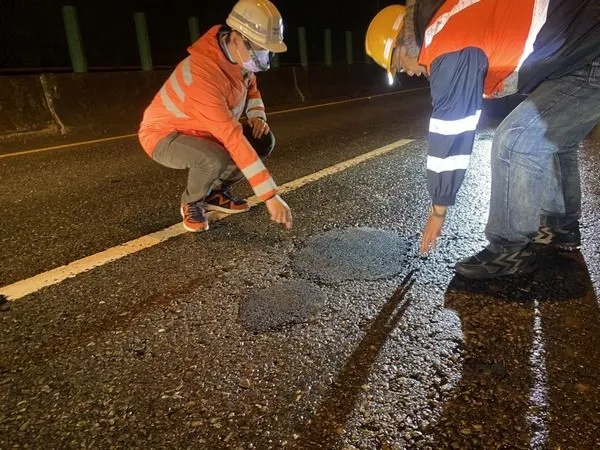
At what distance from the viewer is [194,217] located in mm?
3043

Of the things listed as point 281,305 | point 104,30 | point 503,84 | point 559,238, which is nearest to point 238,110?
point 281,305

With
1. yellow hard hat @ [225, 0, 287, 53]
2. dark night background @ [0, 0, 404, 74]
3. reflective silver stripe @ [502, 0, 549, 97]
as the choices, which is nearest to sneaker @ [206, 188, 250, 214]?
yellow hard hat @ [225, 0, 287, 53]

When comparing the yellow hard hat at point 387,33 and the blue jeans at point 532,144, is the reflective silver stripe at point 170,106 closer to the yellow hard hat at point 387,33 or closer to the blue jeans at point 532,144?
the yellow hard hat at point 387,33

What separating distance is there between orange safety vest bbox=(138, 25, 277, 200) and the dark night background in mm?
7189

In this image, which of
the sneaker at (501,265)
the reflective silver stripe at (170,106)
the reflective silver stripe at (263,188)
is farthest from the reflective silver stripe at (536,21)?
the reflective silver stripe at (170,106)

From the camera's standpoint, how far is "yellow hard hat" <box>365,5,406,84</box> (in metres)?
2.01

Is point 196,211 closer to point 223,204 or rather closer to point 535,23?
point 223,204

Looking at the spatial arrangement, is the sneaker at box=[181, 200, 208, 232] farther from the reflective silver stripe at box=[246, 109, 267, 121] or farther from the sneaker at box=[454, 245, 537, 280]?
the sneaker at box=[454, 245, 537, 280]

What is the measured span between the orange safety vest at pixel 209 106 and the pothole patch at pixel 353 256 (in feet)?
1.46

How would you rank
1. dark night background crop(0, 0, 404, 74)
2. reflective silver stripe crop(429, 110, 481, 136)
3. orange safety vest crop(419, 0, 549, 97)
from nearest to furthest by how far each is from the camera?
orange safety vest crop(419, 0, 549, 97)
reflective silver stripe crop(429, 110, 481, 136)
dark night background crop(0, 0, 404, 74)

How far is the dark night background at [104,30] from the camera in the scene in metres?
11.0

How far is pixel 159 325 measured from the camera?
78.0 inches

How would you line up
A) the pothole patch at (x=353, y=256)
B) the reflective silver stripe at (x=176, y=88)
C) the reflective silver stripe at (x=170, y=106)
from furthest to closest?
the reflective silver stripe at (x=170, y=106) < the reflective silver stripe at (x=176, y=88) < the pothole patch at (x=353, y=256)

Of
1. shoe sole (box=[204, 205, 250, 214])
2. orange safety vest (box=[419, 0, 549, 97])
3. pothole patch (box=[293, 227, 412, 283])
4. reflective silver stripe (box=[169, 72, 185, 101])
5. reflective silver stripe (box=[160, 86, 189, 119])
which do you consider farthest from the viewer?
shoe sole (box=[204, 205, 250, 214])
